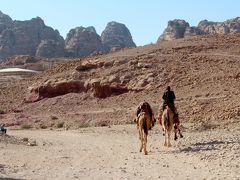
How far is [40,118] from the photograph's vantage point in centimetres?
4191

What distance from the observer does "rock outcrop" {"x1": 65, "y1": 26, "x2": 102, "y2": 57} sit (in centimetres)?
13476

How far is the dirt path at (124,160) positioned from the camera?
46.7ft

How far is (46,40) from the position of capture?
137000mm

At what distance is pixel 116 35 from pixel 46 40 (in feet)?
125

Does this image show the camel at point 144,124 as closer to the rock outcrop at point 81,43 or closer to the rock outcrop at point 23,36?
the rock outcrop at point 81,43

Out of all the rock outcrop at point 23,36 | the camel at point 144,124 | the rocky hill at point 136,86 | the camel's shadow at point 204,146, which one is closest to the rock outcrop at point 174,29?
the rock outcrop at point 23,36

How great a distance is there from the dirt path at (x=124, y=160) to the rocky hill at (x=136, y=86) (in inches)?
437

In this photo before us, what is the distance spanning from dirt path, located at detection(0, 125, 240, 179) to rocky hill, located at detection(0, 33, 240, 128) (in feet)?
36.5

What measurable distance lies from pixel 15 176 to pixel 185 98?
80.1 feet

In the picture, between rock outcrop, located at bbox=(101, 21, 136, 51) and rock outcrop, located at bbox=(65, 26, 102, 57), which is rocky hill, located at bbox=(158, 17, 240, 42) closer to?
rock outcrop, located at bbox=(65, 26, 102, 57)

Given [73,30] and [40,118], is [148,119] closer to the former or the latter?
[40,118]

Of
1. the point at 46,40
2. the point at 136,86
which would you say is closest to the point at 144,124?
the point at 136,86

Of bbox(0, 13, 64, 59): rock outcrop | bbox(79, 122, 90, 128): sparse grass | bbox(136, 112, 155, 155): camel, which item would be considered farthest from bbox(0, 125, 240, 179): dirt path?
bbox(0, 13, 64, 59): rock outcrop

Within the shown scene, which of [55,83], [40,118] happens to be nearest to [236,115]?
[40,118]
